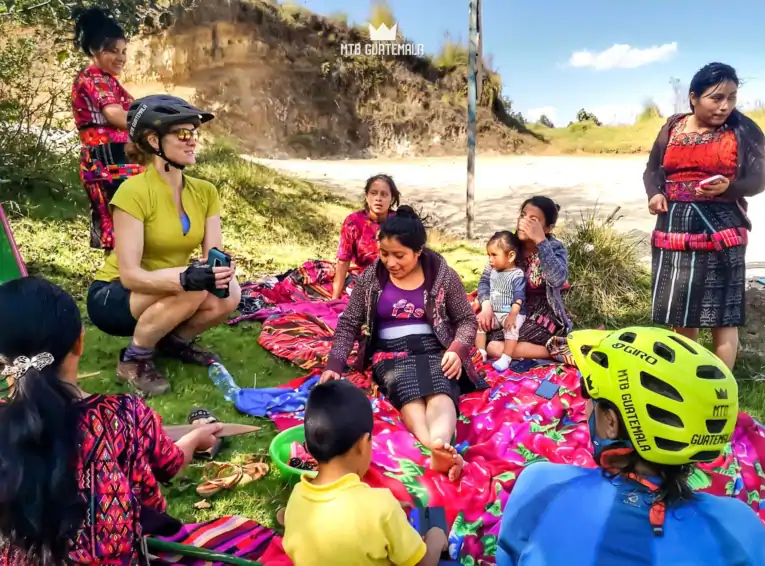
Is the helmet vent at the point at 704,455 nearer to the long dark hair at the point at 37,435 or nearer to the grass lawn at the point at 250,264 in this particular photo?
the long dark hair at the point at 37,435

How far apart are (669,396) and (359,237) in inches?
148

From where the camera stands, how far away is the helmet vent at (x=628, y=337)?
65.8 inches

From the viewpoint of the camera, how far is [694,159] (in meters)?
3.57

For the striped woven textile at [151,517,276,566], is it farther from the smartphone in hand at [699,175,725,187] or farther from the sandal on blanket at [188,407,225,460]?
the smartphone in hand at [699,175,725,187]

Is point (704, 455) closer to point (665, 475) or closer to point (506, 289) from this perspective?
point (665, 475)

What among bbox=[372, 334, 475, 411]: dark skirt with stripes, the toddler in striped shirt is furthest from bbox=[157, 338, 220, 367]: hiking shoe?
the toddler in striped shirt

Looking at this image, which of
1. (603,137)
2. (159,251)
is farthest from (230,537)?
(603,137)

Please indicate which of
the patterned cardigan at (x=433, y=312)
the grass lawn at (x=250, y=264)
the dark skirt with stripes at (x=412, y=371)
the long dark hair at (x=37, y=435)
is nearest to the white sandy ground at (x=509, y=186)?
the grass lawn at (x=250, y=264)

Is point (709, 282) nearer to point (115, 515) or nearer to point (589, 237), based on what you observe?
point (589, 237)

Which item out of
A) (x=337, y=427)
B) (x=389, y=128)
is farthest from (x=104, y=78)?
(x=389, y=128)

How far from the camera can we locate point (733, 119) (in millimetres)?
3490

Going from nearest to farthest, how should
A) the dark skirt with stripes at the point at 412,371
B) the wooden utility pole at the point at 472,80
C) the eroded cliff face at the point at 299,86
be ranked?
the dark skirt with stripes at the point at 412,371
the wooden utility pole at the point at 472,80
the eroded cliff face at the point at 299,86

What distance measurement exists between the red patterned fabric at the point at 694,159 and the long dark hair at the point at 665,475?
2389 millimetres

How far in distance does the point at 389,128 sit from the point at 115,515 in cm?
2044
